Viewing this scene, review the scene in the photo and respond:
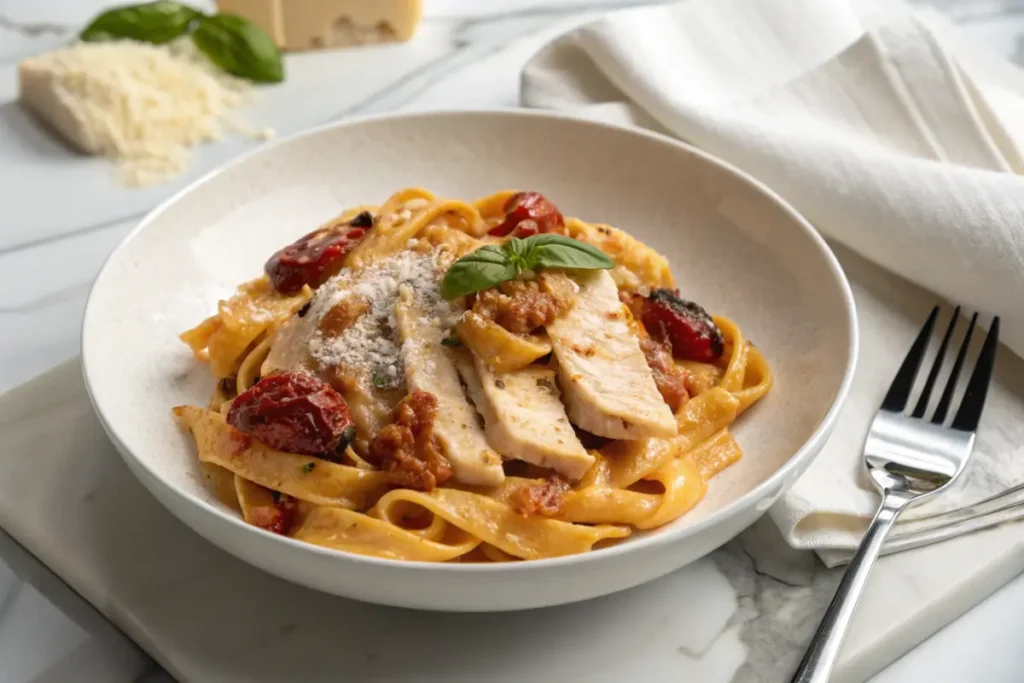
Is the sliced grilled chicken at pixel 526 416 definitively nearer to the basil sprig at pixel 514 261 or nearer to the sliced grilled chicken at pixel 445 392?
the sliced grilled chicken at pixel 445 392

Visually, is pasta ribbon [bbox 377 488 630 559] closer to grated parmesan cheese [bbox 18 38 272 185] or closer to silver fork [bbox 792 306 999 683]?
silver fork [bbox 792 306 999 683]

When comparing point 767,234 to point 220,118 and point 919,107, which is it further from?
point 220,118

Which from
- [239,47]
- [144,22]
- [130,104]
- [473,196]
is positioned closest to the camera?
[473,196]

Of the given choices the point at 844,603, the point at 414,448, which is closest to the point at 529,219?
the point at 414,448

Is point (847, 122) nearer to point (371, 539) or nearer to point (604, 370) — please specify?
point (604, 370)

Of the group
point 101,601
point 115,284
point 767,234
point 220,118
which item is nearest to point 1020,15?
point 767,234

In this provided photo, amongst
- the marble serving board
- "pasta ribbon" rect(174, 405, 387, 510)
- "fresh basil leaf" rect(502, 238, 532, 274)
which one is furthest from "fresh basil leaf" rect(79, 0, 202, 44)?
"pasta ribbon" rect(174, 405, 387, 510)

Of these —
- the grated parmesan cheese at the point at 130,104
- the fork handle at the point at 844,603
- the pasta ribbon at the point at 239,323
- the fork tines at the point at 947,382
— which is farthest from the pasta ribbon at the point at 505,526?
the grated parmesan cheese at the point at 130,104

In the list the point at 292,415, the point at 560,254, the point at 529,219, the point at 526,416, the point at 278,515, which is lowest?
the point at 278,515
